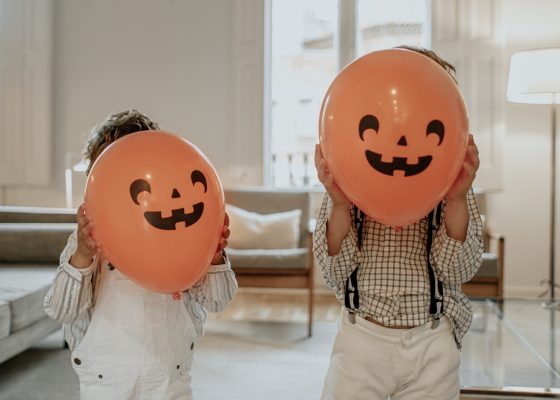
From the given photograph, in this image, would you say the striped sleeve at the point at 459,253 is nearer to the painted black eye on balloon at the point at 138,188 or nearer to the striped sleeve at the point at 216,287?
the striped sleeve at the point at 216,287

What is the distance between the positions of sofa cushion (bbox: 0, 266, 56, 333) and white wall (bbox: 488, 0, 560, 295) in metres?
2.76

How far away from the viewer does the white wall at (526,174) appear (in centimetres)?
430

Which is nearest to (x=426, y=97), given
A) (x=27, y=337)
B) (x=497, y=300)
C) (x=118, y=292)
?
(x=118, y=292)

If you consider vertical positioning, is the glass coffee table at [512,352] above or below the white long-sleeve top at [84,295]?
below

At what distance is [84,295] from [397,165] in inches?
22.6

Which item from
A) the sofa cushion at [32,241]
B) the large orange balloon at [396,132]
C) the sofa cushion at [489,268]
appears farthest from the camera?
the sofa cushion at [489,268]

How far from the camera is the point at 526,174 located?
14.3ft

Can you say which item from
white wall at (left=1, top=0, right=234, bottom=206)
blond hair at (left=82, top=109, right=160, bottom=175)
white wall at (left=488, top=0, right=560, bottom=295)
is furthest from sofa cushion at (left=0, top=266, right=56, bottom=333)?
white wall at (left=488, top=0, right=560, bottom=295)

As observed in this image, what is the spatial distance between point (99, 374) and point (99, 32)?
3833 mm

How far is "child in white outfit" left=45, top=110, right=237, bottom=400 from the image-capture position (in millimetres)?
1196

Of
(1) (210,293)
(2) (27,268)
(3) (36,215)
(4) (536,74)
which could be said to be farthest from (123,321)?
(4) (536,74)

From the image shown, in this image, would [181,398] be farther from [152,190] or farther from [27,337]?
[27,337]

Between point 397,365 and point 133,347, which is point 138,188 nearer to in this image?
point 133,347

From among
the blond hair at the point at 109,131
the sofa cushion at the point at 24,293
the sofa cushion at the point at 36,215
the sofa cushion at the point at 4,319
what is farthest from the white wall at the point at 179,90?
the blond hair at the point at 109,131
